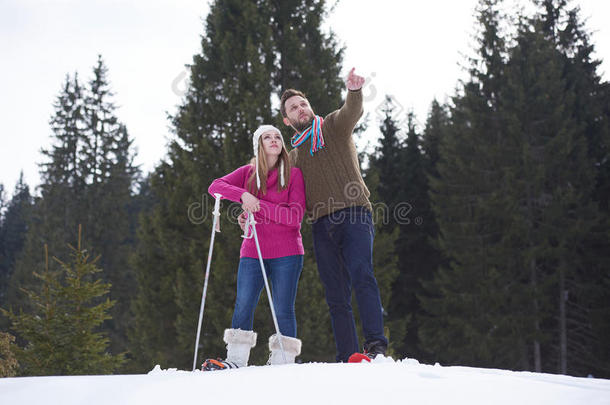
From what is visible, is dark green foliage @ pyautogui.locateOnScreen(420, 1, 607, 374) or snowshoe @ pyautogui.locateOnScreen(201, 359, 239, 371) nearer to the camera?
snowshoe @ pyautogui.locateOnScreen(201, 359, 239, 371)

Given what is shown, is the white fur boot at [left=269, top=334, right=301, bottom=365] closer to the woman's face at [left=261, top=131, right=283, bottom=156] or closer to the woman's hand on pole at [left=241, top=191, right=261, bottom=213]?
the woman's hand on pole at [left=241, top=191, right=261, bottom=213]

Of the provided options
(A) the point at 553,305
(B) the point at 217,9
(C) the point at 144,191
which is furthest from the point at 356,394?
(C) the point at 144,191

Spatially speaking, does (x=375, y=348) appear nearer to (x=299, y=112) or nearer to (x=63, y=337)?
(x=299, y=112)

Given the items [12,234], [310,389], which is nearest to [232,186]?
[310,389]

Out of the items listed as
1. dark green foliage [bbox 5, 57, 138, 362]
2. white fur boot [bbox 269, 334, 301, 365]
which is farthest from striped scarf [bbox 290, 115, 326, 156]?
dark green foliage [bbox 5, 57, 138, 362]

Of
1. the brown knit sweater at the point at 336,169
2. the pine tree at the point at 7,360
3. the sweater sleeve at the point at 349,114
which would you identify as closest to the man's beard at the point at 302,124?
the brown knit sweater at the point at 336,169

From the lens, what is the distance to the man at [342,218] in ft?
11.3

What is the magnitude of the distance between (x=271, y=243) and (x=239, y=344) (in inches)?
28.7

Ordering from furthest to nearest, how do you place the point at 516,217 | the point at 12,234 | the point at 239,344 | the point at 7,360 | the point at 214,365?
the point at 12,234, the point at 516,217, the point at 7,360, the point at 239,344, the point at 214,365

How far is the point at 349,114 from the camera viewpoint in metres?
3.60

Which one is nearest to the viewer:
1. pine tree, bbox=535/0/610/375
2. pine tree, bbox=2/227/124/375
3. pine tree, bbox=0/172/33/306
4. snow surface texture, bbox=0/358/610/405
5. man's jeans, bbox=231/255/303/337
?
snow surface texture, bbox=0/358/610/405

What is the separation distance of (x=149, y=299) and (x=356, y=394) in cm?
1069

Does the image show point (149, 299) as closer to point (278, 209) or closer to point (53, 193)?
point (278, 209)

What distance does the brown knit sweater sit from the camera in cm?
357
